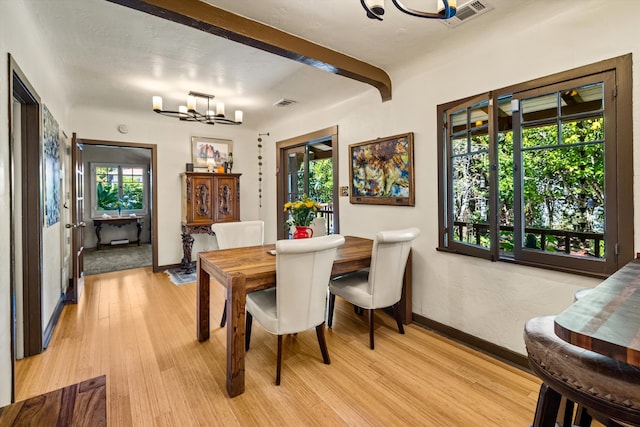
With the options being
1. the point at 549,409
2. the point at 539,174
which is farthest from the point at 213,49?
the point at 549,409

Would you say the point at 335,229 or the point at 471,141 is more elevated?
the point at 471,141

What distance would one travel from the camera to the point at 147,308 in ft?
10.8

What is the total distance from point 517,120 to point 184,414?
2.85 m

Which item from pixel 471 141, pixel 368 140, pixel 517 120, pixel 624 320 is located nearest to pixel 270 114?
pixel 368 140

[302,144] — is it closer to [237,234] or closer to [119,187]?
[237,234]

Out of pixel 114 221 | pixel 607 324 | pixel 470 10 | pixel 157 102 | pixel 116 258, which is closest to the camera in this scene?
pixel 607 324

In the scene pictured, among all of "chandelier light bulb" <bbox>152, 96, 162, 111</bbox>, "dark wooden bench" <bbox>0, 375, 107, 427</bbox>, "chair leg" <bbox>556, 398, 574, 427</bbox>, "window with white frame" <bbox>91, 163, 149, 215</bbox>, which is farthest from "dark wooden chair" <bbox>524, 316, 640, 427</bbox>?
"window with white frame" <bbox>91, 163, 149, 215</bbox>

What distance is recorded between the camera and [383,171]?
3234 mm

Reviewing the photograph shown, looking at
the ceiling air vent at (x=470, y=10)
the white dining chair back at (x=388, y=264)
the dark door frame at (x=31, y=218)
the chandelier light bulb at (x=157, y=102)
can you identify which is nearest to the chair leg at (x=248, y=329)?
the white dining chair back at (x=388, y=264)

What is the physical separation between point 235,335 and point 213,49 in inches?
89.6

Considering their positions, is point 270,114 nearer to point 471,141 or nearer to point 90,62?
point 90,62

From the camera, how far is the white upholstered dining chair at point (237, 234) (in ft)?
9.91

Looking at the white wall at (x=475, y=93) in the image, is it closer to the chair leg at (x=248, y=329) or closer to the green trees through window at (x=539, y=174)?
the green trees through window at (x=539, y=174)

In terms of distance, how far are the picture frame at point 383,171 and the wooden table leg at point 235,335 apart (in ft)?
6.06
